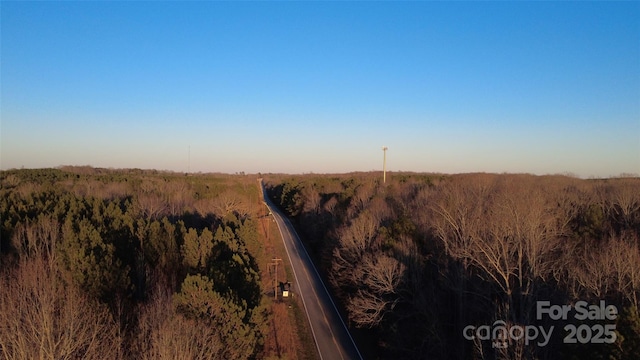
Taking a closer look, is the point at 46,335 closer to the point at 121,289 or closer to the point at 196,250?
the point at 121,289

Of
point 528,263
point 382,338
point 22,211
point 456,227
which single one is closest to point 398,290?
point 382,338

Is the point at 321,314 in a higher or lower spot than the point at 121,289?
lower

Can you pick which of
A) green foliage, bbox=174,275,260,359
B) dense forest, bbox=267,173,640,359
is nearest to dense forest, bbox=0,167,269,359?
green foliage, bbox=174,275,260,359

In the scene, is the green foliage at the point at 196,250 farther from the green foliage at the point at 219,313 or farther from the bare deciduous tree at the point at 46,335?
the bare deciduous tree at the point at 46,335

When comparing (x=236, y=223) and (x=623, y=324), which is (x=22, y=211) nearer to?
(x=236, y=223)

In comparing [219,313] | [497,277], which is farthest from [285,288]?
[497,277]
